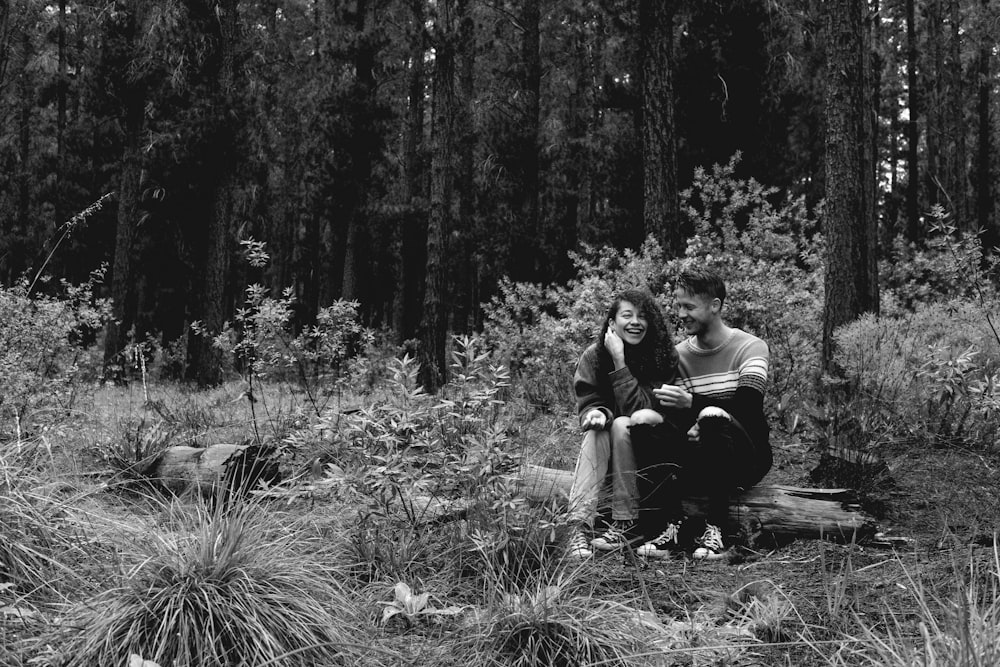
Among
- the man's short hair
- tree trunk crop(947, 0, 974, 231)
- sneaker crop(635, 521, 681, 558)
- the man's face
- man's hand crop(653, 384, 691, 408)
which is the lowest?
sneaker crop(635, 521, 681, 558)

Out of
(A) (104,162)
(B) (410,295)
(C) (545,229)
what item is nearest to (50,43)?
(A) (104,162)

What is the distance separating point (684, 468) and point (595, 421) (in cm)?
60

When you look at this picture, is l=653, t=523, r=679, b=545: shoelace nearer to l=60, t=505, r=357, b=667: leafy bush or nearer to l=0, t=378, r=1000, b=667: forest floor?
l=0, t=378, r=1000, b=667: forest floor

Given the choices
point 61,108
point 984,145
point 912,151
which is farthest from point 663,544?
point 984,145

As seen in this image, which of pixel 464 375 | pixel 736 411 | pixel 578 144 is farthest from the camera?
pixel 578 144

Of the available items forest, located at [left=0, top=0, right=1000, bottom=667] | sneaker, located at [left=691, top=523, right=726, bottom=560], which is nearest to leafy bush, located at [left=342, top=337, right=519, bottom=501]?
forest, located at [left=0, top=0, right=1000, bottom=667]

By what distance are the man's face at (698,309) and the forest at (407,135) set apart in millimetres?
6796

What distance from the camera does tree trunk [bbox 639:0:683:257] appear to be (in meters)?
11.6

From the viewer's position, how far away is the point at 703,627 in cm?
311

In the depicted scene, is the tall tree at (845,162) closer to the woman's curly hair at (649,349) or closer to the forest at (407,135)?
the forest at (407,135)

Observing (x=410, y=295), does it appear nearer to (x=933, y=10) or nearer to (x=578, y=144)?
(x=578, y=144)

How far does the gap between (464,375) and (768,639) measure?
1818 millimetres

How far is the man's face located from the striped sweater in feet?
0.52

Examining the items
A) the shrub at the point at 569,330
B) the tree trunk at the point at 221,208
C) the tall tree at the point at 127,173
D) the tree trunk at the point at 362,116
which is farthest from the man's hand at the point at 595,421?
the tree trunk at the point at 362,116
